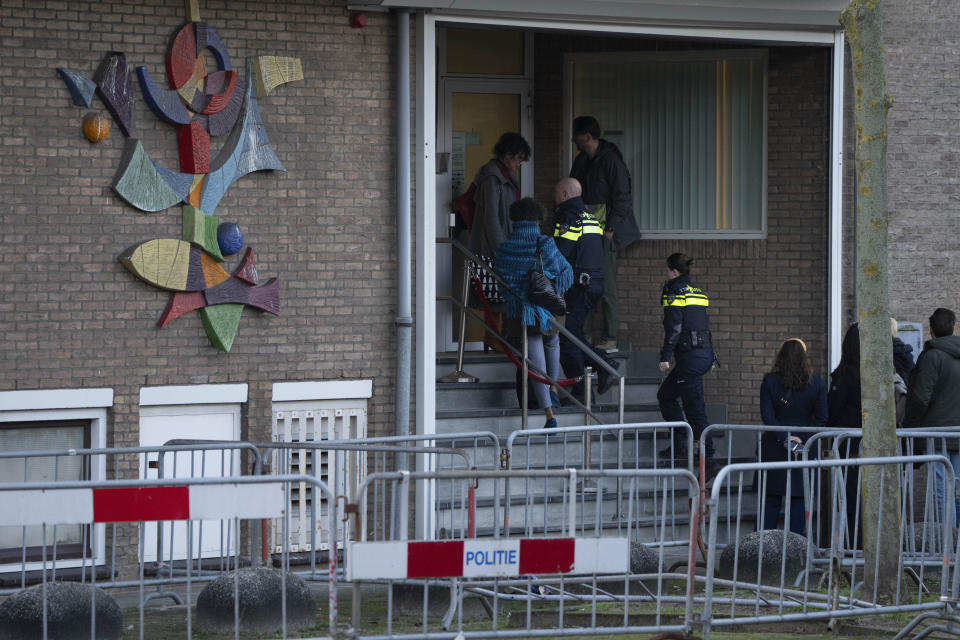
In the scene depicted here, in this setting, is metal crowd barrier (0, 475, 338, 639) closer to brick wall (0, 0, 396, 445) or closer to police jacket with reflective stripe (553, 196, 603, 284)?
brick wall (0, 0, 396, 445)

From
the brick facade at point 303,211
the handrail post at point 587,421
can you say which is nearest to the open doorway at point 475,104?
the handrail post at point 587,421

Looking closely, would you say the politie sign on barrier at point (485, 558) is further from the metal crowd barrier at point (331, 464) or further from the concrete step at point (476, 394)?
the concrete step at point (476, 394)

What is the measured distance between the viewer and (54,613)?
702 cm

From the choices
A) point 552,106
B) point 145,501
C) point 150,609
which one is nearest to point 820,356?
point 552,106

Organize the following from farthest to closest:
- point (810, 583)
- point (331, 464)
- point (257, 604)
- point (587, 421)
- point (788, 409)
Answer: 1. point (587, 421)
2. point (788, 409)
3. point (331, 464)
4. point (810, 583)
5. point (257, 604)

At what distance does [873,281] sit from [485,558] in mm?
3006

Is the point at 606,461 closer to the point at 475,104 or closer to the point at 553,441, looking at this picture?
the point at 553,441

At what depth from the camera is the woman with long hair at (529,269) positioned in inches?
448

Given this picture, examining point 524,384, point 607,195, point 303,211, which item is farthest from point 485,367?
→ point 303,211

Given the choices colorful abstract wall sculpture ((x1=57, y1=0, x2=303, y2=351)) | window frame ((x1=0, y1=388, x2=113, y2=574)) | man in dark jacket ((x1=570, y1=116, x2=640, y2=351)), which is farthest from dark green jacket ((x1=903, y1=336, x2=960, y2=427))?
window frame ((x1=0, y1=388, x2=113, y2=574))

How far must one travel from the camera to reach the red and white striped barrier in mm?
6715

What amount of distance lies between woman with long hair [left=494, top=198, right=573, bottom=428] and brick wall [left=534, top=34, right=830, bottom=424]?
193 centimetres

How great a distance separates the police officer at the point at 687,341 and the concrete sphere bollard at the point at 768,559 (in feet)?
7.90

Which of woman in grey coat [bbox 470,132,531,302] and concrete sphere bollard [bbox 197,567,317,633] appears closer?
concrete sphere bollard [bbox 197,567,317,633]
